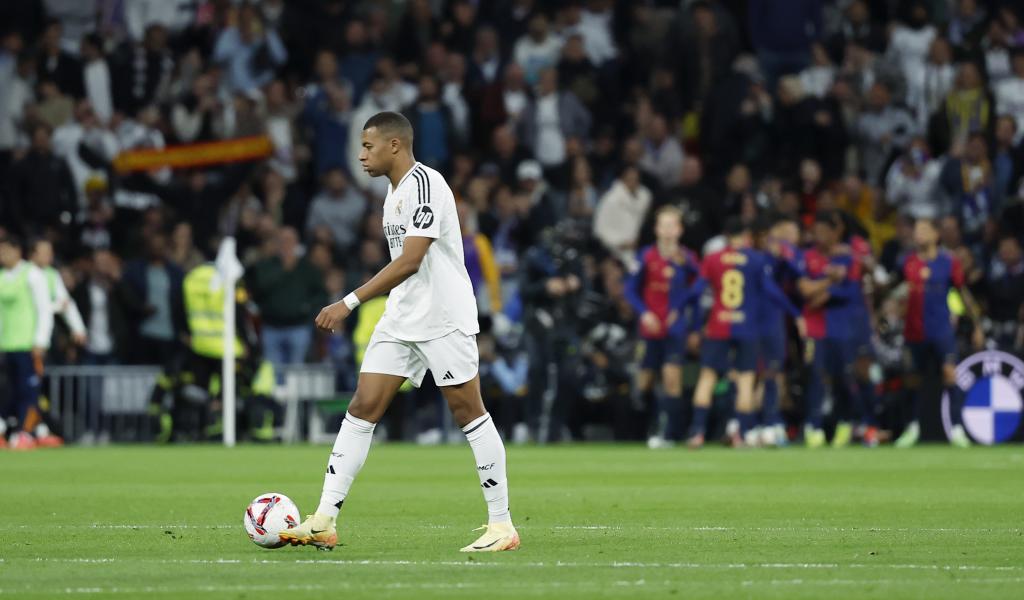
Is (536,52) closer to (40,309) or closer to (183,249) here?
(183,249)

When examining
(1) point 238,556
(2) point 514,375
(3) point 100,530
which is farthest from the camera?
(2) point 514,375

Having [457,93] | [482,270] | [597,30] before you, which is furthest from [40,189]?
[597,30]

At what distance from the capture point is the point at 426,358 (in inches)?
393

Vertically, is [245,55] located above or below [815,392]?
above

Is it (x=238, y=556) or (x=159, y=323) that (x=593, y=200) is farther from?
(x=238, y=556)

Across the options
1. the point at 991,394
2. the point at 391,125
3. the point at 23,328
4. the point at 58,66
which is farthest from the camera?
the point at 58,66

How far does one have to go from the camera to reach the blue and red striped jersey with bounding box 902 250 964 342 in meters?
22.4

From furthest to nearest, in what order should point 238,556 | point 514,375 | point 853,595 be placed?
point 514,375, point 238,556, point 853,595

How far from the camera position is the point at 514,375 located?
2464cm

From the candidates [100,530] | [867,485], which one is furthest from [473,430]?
→ [867,485]

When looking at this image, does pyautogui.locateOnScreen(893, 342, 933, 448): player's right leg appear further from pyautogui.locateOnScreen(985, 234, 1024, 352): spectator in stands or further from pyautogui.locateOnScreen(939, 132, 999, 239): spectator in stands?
pyautogui.locateOnScreen(939, 132, 999, 239): spectator in stands

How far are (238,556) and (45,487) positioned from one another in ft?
20.6

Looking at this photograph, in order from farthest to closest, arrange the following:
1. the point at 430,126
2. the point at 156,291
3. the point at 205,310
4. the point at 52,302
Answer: the point at 430,126, the point at 156,291, the point at 205,310, the point at 52,302

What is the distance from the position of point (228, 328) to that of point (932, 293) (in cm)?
839
